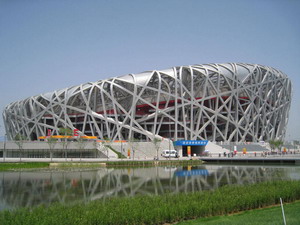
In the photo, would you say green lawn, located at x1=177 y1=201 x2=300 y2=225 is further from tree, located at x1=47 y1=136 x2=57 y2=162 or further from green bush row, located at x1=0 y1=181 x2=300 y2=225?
tree, located at x1=47 y1=136 x2=57 y2=162

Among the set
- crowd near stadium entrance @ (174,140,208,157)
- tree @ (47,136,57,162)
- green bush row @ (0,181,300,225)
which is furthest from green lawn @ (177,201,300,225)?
crowd near stadium entrance @ (174,140,208,157)

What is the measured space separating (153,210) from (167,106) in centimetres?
5993

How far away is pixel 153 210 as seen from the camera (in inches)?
504

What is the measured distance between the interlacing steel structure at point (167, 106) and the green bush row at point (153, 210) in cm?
5269

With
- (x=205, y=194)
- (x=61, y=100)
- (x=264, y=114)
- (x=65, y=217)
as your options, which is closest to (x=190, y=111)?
(x=264, y=114)

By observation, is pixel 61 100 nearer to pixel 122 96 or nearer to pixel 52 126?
pixel 52 126

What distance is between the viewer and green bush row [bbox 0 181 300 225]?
11938 mm

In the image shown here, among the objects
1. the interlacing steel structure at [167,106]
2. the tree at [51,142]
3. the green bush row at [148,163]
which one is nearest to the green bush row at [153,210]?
the green bush row at [148,163]

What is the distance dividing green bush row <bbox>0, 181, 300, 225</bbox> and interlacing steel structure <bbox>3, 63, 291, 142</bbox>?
173 feet

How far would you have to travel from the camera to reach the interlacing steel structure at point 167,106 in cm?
6950

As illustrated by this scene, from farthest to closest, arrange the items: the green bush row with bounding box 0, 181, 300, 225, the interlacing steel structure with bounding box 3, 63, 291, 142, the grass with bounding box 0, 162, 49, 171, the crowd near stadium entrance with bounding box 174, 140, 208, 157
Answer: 1. the interlacing steel structure with bounding box 3, 63, 291, 142
2. the crowd near stadium entrance with bounding box 174, 140, 208, 157
3. the grass with bounding box 0, 162, 49, 171
4. the green bush row with bounding box 0, 181, 300, 225

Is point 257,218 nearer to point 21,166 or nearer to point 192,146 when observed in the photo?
point 21,166

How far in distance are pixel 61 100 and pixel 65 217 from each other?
63.2 meters

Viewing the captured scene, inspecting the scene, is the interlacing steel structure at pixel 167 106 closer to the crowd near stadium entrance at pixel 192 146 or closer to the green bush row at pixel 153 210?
the crowd near stadium entrance at pixel 192 146
